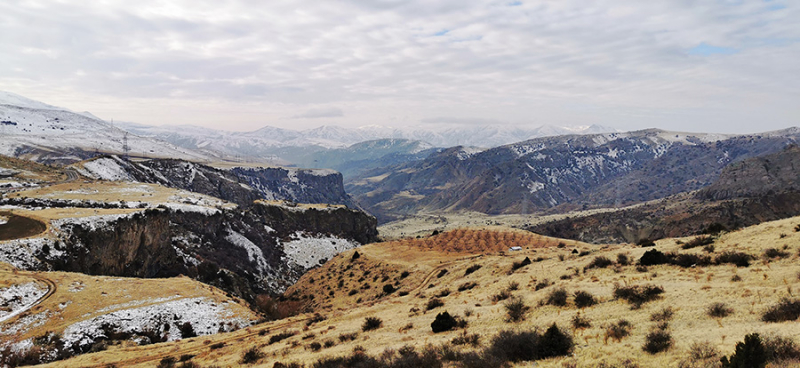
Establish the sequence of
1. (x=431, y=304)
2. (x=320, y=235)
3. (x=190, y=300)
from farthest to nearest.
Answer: (x=320, y=235) → (x=190, y=300) → (x=431, y=304)

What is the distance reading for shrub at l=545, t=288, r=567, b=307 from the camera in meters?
18.1

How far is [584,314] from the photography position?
52.4 ft

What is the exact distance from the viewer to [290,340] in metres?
21.6

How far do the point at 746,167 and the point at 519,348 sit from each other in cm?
23431

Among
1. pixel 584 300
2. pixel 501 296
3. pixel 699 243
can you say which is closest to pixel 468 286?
pixel 501 296

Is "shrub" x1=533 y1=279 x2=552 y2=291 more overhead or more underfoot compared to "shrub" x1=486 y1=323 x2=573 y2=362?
more underfoot

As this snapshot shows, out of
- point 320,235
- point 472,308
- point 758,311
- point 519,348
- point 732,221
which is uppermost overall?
Result: point 758,311

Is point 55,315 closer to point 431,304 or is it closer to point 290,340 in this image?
point 290,340

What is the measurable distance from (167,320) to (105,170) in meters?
92.6

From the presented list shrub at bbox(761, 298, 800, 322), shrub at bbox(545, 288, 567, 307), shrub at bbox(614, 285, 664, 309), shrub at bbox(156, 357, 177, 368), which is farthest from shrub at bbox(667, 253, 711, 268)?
shrub at bbox(156, 357, 177, 368)

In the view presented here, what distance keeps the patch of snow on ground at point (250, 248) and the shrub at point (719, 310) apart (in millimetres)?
72226

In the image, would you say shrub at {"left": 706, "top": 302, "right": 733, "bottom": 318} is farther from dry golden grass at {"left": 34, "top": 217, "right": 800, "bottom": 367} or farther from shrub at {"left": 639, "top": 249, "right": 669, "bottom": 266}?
shrub at {"left": 639, "top": 249, "right": 669, "bottom": 266}

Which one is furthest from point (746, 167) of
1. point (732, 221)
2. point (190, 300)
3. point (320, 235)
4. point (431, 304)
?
point (190, 300)

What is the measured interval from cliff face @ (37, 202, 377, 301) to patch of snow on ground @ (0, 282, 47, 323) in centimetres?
883
